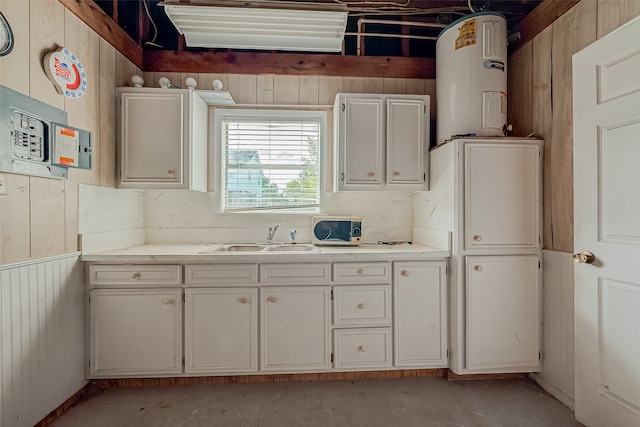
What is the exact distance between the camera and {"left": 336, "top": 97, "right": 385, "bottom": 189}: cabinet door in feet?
7.70

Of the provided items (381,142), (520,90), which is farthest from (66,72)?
(520,90)

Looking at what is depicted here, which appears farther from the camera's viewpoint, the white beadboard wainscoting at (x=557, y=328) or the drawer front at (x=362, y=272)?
the drawer front at (x=362, y=272)

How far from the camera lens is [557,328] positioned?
1.95 metres

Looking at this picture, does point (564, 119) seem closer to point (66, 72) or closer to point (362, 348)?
point (362, 348)

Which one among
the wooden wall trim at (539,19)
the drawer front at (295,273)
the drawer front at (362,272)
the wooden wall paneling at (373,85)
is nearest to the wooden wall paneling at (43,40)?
the drawer front at (295,273)

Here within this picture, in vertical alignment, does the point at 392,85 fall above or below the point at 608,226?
above

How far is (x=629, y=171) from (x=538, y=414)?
1483 mm

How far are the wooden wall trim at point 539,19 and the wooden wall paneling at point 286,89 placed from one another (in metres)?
1.79

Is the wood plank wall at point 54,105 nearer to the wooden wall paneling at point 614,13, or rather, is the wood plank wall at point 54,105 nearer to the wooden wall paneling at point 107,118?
the wooden wall paneling at point 107,118

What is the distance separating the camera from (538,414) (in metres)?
1.79

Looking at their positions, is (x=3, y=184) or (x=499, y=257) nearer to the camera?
(x=3, y=184)

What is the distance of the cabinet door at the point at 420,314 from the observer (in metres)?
2.10

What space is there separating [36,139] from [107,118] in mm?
631

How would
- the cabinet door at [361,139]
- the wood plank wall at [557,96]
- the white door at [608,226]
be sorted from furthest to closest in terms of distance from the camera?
1. the cabinet door at [361,139]
2. the wood plank wall at [557,96]
3. the white door at [608,226]
